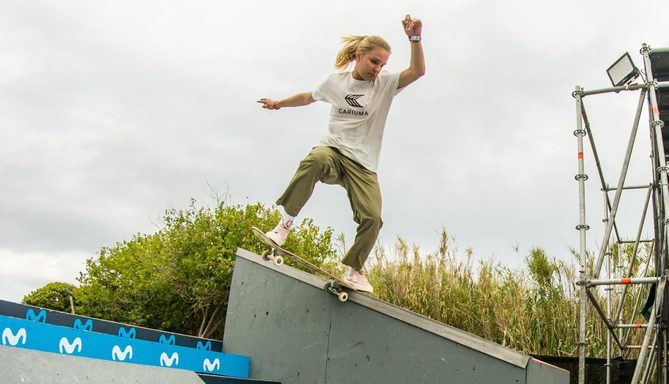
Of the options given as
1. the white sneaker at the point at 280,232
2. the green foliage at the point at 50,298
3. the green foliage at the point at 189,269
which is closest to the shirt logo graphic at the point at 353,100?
the white sneaker at the point at 280,232

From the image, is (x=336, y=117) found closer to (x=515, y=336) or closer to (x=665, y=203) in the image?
(x=665, y=203)

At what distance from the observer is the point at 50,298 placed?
33.6ft

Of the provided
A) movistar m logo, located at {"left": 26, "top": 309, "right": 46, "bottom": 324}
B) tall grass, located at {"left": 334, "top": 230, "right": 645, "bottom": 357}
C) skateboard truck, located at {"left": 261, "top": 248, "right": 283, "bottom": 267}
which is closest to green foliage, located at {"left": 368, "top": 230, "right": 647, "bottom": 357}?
tall grass, located at {"left": 334, "top": 230, "right": 645, "bottom": 357}

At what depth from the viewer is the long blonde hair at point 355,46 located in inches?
154

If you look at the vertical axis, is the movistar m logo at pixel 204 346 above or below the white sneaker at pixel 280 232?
below

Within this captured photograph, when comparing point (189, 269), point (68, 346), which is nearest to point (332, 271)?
point (189, 269)

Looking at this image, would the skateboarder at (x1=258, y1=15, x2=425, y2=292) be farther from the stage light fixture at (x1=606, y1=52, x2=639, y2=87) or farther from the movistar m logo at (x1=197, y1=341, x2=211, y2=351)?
the stage light fixture at (x1=606, y1=52, x2=639, y2=87)

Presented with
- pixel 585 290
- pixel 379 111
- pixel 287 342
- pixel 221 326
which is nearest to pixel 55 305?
pixel 221 326

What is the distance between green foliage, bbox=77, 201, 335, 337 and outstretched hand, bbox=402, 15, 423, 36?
167 inches

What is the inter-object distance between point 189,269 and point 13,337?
470 cm

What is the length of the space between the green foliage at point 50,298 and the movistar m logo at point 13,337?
786 cm

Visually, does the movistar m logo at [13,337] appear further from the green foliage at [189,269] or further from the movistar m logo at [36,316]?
the green foliage at [189,269]

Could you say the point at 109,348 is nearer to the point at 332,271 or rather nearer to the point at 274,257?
the point at 274,257

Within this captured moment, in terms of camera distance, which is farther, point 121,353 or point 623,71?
point 623,71
